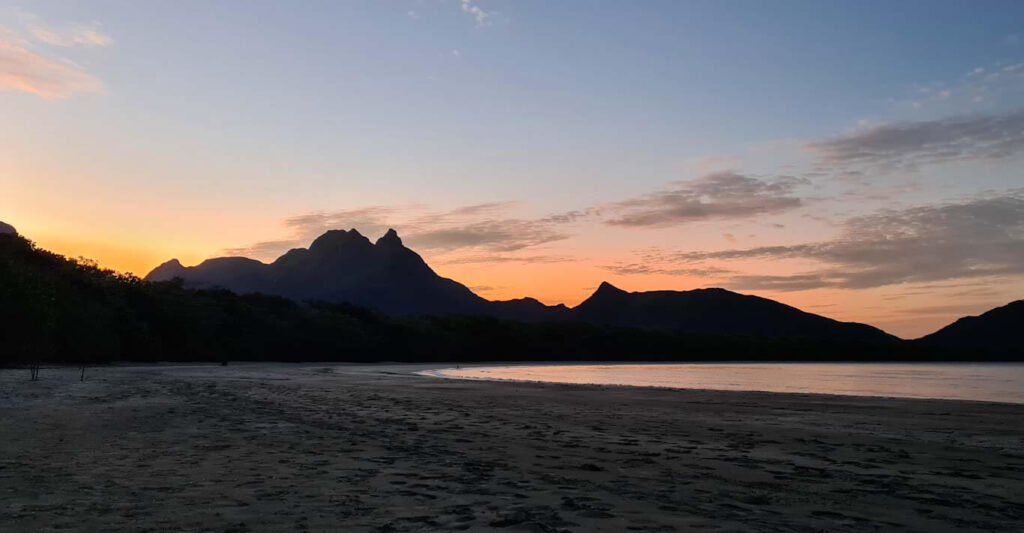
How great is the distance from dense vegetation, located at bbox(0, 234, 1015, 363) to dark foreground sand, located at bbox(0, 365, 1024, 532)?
3787 cm

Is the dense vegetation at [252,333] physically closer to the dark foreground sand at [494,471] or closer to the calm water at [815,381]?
the calm water at [815,381]

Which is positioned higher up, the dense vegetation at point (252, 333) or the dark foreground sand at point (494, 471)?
the dense vegetation at point (252, 333)

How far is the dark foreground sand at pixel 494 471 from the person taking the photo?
22.4 feet

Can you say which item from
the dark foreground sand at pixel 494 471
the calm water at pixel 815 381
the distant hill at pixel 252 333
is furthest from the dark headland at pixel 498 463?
the distant hill at pixel 252 333

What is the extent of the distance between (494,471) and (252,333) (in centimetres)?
10110

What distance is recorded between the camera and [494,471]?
380 inches

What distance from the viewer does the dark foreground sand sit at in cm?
681

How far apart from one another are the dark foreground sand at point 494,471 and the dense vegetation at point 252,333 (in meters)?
37.9

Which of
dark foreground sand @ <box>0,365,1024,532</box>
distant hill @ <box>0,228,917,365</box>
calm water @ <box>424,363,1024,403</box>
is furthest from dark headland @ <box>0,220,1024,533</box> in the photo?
distant hill @ <box>0,228,917,365</box>

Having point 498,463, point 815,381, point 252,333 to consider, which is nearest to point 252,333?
point 252,333

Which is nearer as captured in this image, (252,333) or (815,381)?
(815,381)

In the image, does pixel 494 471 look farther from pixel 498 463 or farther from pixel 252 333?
pixel 252 333

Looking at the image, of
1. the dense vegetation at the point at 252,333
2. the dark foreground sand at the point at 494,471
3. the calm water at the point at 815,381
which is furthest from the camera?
the dense vegetation at the point at 252,333

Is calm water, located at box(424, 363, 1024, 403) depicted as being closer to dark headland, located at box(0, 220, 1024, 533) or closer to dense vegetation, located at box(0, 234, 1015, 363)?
dark headland, located at box(0, 220, 1024, 533)
